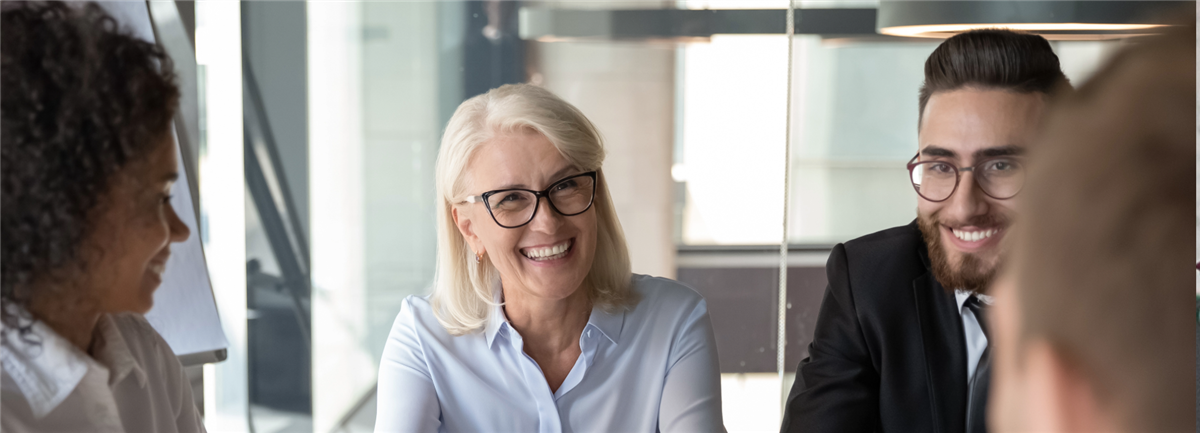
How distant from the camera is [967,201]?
1116 millimetres

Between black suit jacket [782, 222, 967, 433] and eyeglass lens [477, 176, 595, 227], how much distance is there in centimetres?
52

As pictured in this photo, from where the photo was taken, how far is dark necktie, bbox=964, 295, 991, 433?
119cm

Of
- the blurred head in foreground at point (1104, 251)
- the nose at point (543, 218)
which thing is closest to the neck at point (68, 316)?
the nose at point (543, 218)

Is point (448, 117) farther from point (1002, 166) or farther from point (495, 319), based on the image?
point (1002, 166)

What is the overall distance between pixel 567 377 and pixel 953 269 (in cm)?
68

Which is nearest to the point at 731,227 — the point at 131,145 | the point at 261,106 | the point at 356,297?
the point at 356,297

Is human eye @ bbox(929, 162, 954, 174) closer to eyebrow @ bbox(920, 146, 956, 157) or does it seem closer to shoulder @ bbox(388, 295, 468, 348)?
eyebrow @ bbox(920, 146, 956, 157)

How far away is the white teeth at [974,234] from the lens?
113cm

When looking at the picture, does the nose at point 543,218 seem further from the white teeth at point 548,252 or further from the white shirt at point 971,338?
the white shirt at point 971,338

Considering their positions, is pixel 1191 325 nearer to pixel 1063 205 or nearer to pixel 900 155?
pixel 1063 205

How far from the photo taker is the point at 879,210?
4.61 ft

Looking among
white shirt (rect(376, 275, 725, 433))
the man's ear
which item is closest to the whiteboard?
white shirt (rect(376, 275, 725, 433))

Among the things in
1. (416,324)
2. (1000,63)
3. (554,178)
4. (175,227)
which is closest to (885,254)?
(1000,63)

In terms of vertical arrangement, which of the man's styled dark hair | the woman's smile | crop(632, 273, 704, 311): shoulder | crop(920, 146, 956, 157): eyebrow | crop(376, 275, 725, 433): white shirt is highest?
the man's styled dark hair
